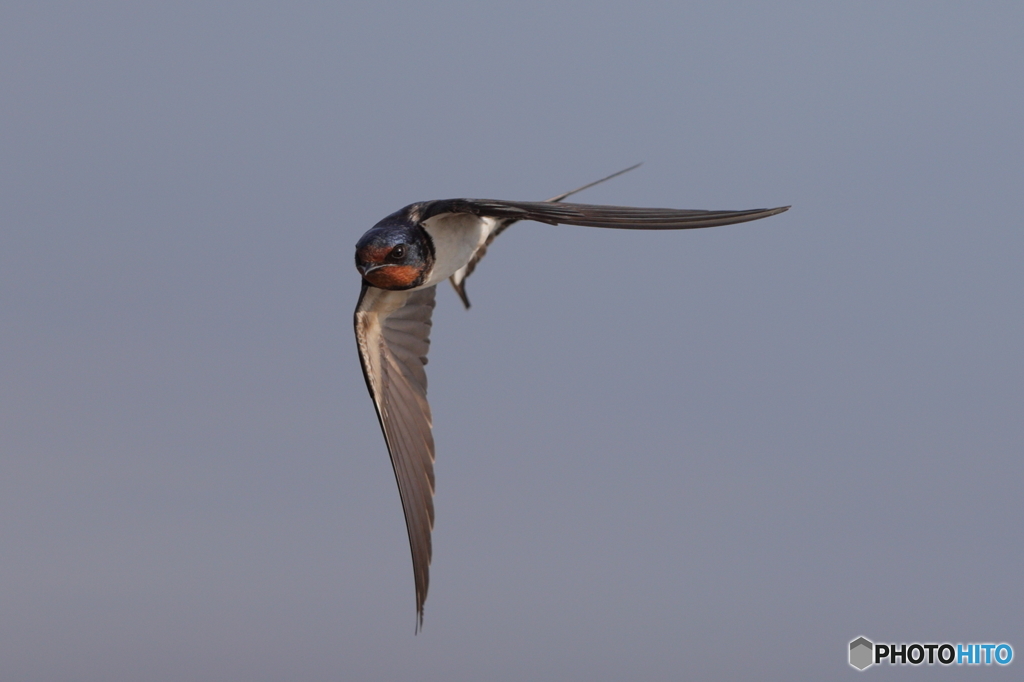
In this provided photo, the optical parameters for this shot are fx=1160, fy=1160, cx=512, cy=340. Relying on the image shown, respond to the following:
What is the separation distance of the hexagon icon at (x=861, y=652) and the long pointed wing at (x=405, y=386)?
8.01ft

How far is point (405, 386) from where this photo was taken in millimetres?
6473

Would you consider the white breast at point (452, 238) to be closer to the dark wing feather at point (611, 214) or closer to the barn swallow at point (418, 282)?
the barn swallow at point (418, 282)

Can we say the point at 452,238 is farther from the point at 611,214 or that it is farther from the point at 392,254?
the point at 611,214

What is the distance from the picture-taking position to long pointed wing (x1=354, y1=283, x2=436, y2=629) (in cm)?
591

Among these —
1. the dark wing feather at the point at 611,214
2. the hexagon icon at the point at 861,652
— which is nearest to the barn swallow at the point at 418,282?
the dark wing feather at the point at 611,214

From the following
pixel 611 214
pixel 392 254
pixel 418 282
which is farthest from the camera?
pixel 418 282

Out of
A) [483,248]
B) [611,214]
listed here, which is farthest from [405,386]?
[611,214]

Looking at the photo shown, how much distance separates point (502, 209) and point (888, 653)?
11.7 feet

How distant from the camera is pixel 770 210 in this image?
4199 millimetres

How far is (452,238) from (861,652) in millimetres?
3251

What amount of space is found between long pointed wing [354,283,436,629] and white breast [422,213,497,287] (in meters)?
0.72

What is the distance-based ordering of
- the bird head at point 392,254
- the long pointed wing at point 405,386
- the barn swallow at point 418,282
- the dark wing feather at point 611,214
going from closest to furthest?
the dark wing feather at point 611,214 → the barn swallow at point 418,282 → the bird head at point 392,254 → the long pointed wing at point 405,386

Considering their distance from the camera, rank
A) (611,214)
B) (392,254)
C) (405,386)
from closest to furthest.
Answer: (611,214), (392,254), (405,386)

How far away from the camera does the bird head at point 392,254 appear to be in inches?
206
